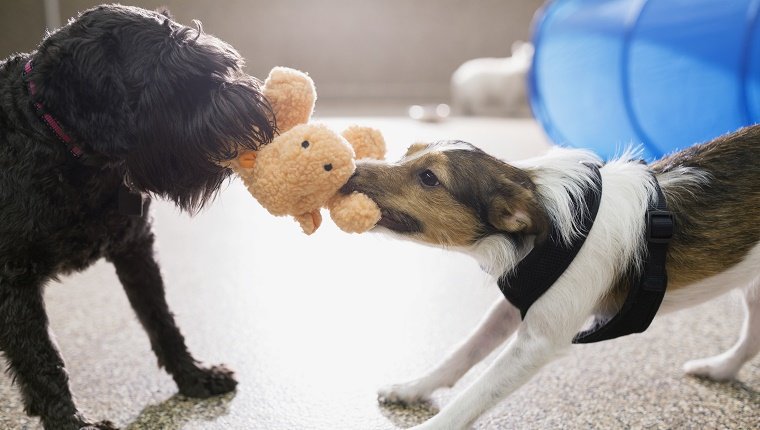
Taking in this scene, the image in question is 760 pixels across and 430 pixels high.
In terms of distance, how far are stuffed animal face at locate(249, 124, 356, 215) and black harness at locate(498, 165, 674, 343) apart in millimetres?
471

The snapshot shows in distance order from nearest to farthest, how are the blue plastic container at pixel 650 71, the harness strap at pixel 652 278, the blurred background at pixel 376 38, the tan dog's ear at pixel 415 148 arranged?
the harness strap at pixel 652 278
the tan dog's ear at pixel 415 148
the blue plastic container at pixel 650 71
the blurred background at pixel 376 38

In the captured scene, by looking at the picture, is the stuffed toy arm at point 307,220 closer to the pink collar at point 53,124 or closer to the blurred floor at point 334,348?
the blurred floor at point 334,348

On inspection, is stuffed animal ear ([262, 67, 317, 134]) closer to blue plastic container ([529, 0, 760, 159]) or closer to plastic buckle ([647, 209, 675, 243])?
plastic buckle ([647, 209, 675, 243])

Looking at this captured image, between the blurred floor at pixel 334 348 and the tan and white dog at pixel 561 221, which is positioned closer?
the tan and white dog at pixel 561 221

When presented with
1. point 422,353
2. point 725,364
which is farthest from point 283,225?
point 725,364

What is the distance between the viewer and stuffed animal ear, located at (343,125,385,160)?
5.54 ft

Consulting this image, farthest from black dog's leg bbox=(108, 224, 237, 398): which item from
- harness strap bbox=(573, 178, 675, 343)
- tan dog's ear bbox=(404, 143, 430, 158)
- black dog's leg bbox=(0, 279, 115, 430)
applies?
harness strap bbox=(573, 178, 675, 343)

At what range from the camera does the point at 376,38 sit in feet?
35.4

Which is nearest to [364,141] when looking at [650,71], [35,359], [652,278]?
[652,278]

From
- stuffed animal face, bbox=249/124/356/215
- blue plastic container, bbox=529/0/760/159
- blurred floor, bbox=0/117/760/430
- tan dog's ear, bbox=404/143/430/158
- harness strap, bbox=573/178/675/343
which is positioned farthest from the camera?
blue plastic container, bbox=529/0/760/159

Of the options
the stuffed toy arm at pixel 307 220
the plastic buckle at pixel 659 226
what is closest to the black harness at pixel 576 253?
the plastic buckle at pixel 659 226

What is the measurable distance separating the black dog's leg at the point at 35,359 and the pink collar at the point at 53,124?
0.33m

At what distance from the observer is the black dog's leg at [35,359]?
1.49 metres

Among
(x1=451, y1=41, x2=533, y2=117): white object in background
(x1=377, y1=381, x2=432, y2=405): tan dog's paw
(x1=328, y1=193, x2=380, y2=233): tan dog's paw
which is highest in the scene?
(x1=451, y1=41, x2=533, y2=117): white object in background
